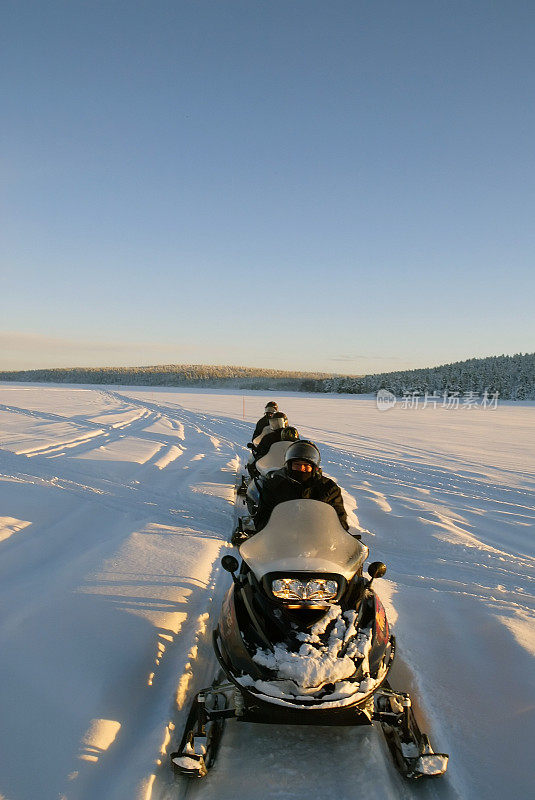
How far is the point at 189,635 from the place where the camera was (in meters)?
3.89

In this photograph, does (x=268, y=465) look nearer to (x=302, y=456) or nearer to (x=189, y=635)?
(x=302, y=456)

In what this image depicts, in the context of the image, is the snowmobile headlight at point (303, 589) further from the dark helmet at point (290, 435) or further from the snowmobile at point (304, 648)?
the dark helmet at point (290, 435)

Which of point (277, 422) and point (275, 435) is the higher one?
point (277, 422)

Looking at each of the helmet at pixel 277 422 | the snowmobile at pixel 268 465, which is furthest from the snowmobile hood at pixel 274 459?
the helmet at pixel 277 422

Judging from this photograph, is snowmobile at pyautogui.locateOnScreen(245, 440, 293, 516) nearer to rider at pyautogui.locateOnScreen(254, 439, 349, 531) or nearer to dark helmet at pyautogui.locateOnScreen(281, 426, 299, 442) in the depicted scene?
dark helmet at pyautogui.locateOnScreen(281, 426, 299, 442)

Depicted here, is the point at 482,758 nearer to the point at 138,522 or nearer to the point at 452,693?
the point at 452,693

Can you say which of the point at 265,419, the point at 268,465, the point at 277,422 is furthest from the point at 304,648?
the point at 265,419

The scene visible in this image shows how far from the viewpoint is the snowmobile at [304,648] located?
2.55m

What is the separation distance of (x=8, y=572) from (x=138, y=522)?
2.12 metres

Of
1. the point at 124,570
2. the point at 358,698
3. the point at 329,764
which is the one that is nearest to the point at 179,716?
the point at 329,764

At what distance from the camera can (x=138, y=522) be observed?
21.9 ft

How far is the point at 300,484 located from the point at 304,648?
6.24 ft

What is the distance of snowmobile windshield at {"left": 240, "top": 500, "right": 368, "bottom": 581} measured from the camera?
2.92 meters

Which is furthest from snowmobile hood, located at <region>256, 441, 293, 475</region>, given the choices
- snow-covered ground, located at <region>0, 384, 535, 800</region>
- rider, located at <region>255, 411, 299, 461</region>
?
snow-covered ground, located at <region>0, 384, 535, 800</region>
